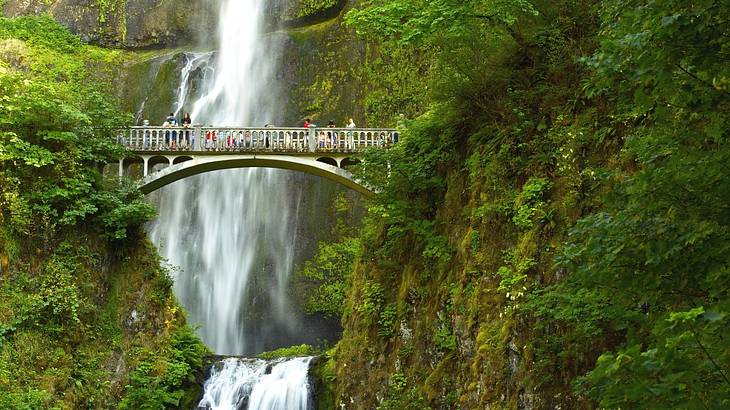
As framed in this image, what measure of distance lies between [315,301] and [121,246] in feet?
31.3

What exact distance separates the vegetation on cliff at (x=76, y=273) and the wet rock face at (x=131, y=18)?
53.7ft

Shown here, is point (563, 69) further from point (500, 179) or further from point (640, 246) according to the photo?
point (640, 246)

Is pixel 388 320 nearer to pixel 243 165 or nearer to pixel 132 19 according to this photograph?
pixel 243 165

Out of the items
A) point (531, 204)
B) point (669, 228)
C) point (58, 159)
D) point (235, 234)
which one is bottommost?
point (669, 228)

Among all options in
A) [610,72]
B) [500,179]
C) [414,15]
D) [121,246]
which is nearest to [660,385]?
[610,72]

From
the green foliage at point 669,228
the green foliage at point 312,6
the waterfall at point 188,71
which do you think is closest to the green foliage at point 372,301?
the green foliage at point 669,228

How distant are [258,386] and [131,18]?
77.2ft

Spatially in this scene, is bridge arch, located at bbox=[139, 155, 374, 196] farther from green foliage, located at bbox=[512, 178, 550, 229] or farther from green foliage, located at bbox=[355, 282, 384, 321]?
green foliage, located at bbox=[512, 178, 550, 229]

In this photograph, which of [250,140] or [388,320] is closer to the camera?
[388,320]

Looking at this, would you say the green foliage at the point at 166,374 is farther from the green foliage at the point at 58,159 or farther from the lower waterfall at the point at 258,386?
the green foliage at the point at 58,159

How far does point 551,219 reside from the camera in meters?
12.3

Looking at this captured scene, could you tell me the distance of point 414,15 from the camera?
15.7 m

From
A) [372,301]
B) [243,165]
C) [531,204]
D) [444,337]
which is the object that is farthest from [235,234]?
[531,204]

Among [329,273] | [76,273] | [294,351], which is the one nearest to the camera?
[76,273]
